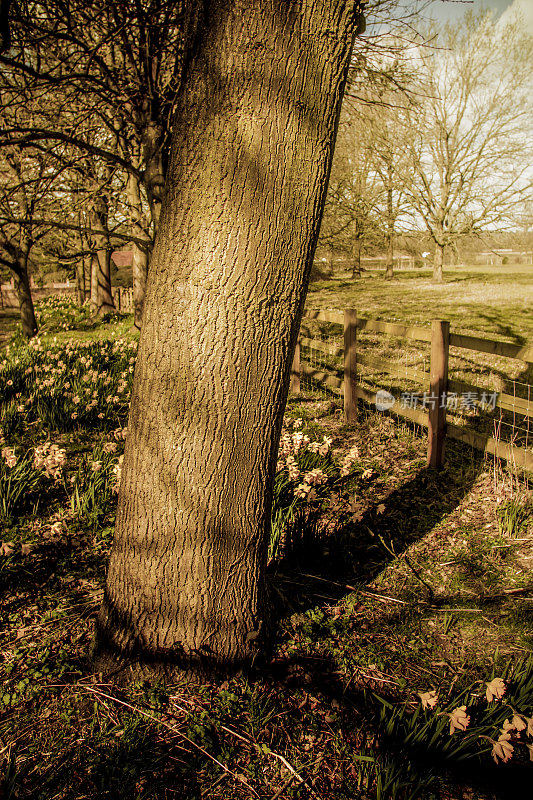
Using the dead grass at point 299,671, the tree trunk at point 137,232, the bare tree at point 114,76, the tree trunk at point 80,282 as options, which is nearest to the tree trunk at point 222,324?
the dead grass at point 299,671

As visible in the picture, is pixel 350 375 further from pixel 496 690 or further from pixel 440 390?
pixel 496 690

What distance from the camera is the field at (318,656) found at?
5.37 feet

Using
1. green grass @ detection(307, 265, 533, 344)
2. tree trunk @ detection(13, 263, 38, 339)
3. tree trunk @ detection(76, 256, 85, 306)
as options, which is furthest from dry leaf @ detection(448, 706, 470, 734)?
tree trunk @ detection(76, 256, 85, 306)

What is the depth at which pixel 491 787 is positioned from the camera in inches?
64.6

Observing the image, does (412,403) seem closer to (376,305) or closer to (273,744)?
(273,744)

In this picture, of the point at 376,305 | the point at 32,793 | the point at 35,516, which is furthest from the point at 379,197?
the point at 32,793

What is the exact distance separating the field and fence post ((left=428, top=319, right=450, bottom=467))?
202mm

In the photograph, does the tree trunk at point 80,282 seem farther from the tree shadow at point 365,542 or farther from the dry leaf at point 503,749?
the dry leaf at point 503,749

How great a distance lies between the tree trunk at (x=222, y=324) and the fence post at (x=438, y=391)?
2723 mm

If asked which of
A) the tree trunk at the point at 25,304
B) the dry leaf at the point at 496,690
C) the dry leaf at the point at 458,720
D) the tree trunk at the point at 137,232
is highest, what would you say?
the tree trunk at the point at 137,232

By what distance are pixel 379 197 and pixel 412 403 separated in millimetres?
20970

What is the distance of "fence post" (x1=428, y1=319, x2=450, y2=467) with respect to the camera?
13.8 ft

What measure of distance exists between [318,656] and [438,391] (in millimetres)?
2669

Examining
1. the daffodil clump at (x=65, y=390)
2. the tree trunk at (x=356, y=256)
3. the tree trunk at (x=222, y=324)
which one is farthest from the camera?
the tree trunk at (x=356, y=256)
